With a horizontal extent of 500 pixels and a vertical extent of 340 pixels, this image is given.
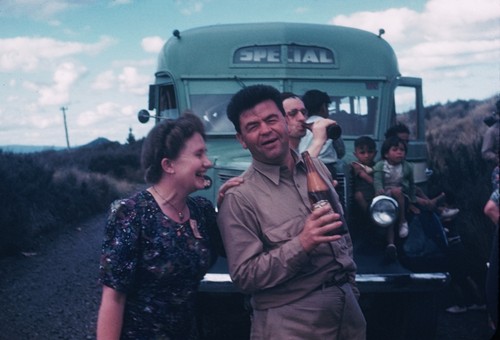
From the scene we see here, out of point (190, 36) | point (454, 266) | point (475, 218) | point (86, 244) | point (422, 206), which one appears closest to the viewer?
point (422, 206)

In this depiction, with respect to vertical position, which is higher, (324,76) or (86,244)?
(324,76)

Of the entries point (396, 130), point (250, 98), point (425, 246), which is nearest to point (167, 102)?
point (396, 130)

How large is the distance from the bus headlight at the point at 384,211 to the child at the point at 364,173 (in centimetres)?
26

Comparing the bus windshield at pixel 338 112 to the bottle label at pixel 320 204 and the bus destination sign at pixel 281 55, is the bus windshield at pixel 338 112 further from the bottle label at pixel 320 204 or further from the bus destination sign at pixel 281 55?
the bottle label at pixel 320 204

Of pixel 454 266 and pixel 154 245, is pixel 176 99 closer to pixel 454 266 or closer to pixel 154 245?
pixel 454 266

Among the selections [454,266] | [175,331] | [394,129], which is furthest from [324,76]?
[175,331]

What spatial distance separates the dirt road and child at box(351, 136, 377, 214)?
1.42 metres

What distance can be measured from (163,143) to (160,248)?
437 millimetres

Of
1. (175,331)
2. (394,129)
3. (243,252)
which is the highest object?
(394,129)

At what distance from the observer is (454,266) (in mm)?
5641

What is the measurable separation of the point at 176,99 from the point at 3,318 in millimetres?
2874

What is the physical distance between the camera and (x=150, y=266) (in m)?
2.24

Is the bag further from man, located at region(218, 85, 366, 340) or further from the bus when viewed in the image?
man, located at region(218, 85, 366, 340)

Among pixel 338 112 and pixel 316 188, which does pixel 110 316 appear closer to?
pixel 316 188
